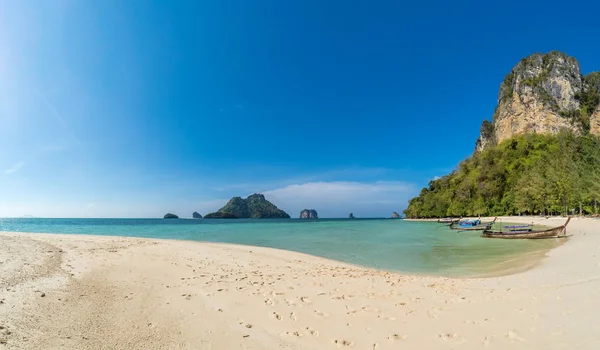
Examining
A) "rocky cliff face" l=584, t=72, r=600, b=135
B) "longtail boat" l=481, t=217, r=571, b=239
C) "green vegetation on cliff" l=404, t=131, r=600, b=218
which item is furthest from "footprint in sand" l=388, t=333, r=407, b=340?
"rocky cliff face" l=584, t=72, r=600, b=135

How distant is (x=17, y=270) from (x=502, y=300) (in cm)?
1560

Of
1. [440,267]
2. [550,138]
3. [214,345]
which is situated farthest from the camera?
[550,138]

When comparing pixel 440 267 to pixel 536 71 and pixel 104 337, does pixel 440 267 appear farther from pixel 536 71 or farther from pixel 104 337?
pixel 536 71

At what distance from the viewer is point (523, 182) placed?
3012 inches

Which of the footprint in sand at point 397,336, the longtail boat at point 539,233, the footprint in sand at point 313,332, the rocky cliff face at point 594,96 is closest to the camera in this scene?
the footprint in sand at point 397,336

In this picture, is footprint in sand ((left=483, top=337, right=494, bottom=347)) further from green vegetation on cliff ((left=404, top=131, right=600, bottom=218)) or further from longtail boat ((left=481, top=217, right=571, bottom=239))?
green vegetation on cliff ((left=404, top=131, right=600, bottom=218))

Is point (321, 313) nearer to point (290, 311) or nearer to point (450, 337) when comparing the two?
point (290, 311)

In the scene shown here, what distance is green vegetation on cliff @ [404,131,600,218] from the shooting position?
191 feet

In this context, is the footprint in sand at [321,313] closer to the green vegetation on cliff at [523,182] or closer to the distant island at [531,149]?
the green vegetation on cliff at [523,182]

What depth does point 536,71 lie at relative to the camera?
118m

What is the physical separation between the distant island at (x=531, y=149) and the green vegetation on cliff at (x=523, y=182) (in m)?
0.20

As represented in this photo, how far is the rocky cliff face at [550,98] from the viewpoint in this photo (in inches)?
4112

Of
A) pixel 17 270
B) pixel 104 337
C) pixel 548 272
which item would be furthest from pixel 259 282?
pixel 548 272

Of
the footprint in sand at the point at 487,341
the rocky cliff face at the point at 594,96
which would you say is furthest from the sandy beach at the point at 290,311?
the rocky cliff face at the point at 594,96
